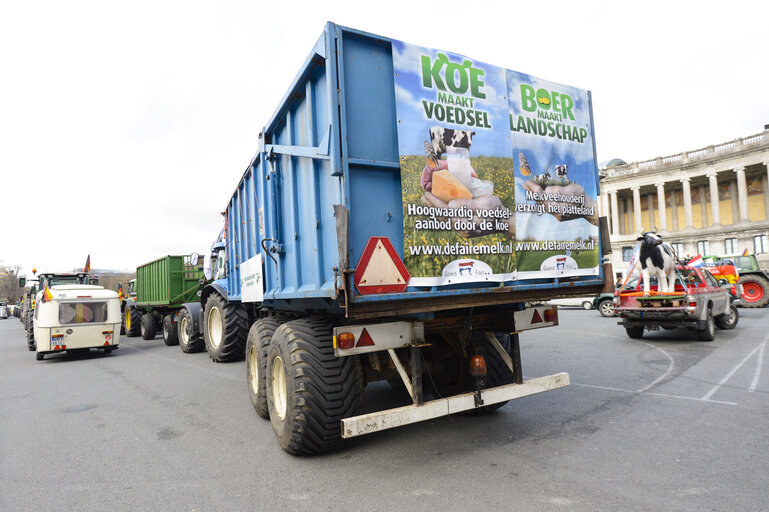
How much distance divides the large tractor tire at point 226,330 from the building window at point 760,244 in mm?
52188

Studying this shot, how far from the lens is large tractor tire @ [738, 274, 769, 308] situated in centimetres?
2125

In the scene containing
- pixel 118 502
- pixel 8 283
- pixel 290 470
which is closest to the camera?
pixel 118 502

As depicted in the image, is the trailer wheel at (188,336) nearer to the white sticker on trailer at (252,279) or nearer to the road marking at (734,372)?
the white sticker on trailer at (252,279)

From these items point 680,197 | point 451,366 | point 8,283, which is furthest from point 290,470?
point 8,283

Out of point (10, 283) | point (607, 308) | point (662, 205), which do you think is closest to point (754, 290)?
point (607, 308)

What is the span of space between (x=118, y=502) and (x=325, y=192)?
115 inches

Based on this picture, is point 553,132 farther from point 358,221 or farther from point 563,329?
point 563,329

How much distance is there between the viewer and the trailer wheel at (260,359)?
196 inches

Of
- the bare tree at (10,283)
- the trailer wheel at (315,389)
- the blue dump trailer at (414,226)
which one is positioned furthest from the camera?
the bare tree at (10,283)

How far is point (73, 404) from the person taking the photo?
6.54 m

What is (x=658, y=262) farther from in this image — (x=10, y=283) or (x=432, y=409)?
(x=10, y=283)

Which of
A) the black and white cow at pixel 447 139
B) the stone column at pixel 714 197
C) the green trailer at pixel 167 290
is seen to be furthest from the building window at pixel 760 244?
the black and white cow at pixel 447 139

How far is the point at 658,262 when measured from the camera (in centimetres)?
1046

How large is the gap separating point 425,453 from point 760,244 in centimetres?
5397
